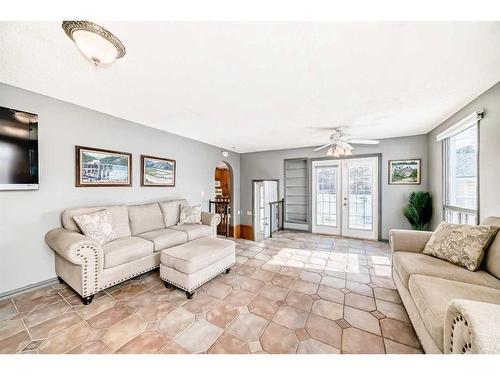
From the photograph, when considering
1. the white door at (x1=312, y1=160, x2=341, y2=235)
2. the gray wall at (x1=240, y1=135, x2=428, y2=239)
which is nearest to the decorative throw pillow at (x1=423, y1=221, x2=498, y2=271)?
the gray wall at (x1=240, y1=135, x2=428, y2=239)

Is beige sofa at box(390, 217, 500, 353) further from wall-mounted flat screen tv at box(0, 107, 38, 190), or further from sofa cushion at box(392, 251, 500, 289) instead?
wall-mounted flat screen tv at box(0, 107, 38, 190)

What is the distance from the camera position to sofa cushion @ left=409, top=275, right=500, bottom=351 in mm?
1138

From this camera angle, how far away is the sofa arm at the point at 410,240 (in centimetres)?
216

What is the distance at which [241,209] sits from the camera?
237 inches

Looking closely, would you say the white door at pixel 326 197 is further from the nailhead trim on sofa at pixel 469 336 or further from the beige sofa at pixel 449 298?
the nailhead trim on sofa at pixel 469 336

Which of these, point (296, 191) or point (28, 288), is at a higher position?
point (296, 191)

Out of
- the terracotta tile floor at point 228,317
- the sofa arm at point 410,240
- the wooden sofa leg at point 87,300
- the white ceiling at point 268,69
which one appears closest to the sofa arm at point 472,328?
the terracotta tile floor at point 228,317

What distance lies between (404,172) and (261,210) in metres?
3.35

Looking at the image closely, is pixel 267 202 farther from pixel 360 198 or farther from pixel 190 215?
pixel 360 198

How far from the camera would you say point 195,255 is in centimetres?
225

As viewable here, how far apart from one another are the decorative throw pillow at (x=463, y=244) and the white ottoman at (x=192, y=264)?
7.83ft

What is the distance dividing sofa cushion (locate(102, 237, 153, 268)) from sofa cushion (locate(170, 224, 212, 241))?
2.31 ft

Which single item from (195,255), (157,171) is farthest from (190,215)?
(195,255)
